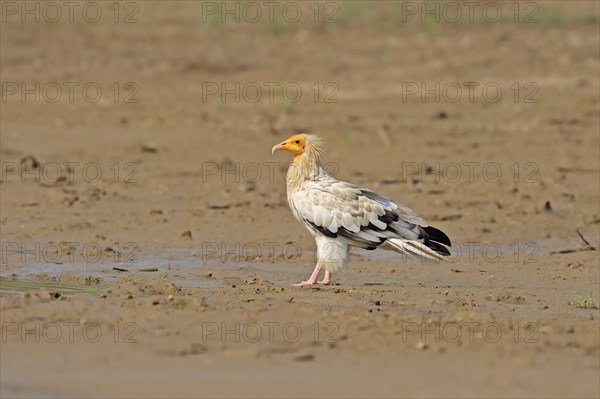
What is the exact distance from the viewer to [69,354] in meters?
7.43

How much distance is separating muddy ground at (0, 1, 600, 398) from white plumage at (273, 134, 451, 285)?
30 cm

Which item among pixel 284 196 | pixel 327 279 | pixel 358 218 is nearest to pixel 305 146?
pixel 358 218

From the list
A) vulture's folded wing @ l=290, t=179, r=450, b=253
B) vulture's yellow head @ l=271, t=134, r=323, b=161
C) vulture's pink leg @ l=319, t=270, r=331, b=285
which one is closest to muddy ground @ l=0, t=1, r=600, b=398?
vulture's pink leg @ l=319, t=270, r=331, b=285

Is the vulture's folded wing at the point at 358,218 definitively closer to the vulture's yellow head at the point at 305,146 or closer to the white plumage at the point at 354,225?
the white plumage at the point at 354,225

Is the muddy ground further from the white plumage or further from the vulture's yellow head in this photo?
the vulture's yellow head

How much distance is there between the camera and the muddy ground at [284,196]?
292 inches

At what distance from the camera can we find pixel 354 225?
32.5 feet

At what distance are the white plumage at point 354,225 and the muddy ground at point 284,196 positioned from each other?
297 mm

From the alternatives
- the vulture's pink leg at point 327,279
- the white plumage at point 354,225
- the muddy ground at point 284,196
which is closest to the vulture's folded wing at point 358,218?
the white plumage at point 354,225

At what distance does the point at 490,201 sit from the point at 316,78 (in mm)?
8051

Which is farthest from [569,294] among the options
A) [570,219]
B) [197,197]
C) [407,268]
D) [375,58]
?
[375,58]

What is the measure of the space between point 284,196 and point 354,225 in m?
3.78

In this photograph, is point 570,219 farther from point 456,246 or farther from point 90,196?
point 90,196

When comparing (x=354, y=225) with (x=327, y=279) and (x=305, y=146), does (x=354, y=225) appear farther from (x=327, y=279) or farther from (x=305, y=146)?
(x=305, y=146)
